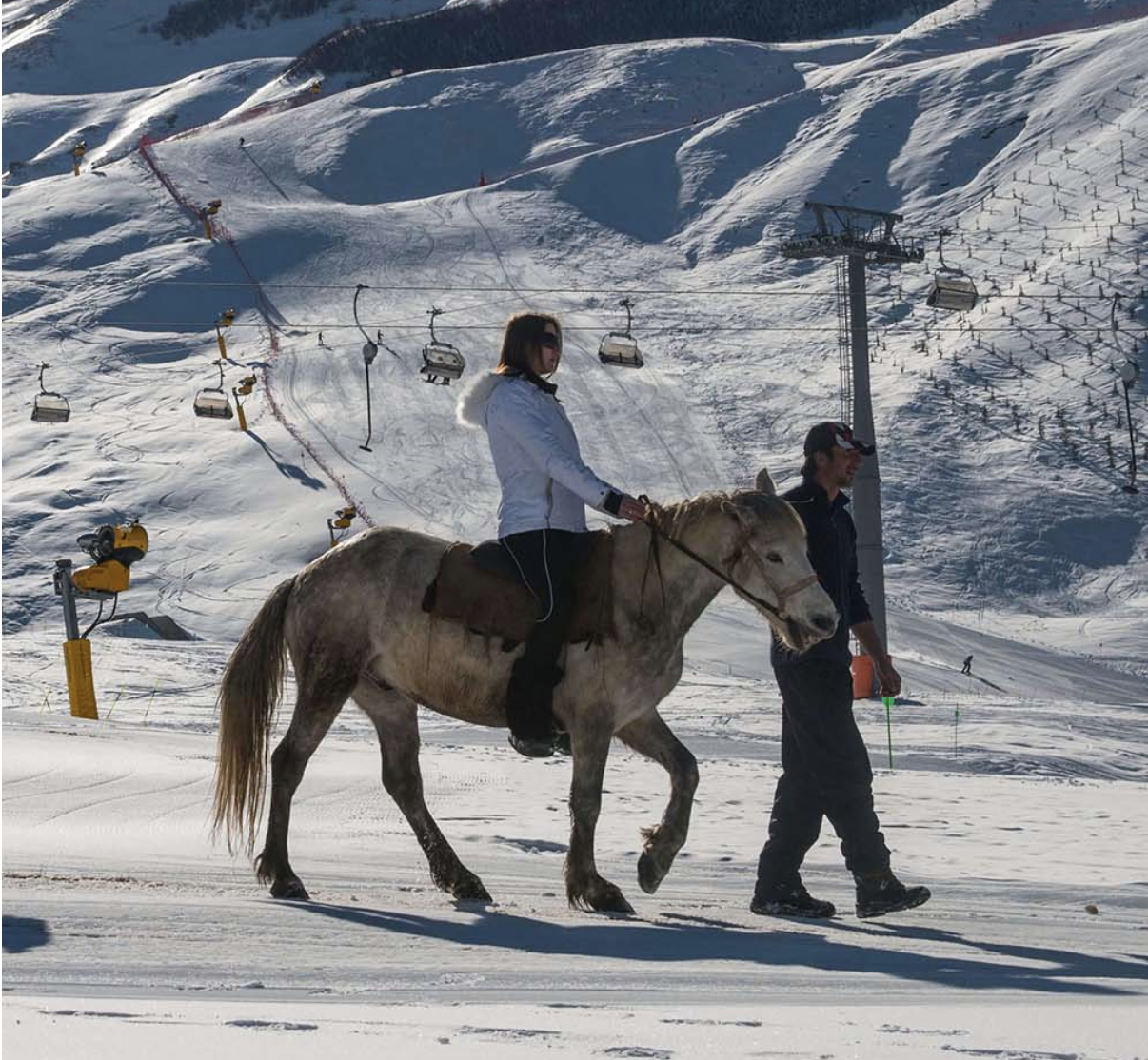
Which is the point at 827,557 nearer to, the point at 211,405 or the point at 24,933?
the point at 24,933

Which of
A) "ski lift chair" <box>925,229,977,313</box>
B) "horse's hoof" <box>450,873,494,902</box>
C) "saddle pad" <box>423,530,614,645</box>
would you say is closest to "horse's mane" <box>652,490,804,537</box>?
"saddle pad" <box>423,530,614,645</box>

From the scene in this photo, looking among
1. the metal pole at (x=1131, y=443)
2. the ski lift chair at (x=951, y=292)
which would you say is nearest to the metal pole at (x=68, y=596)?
the ski lift chair at (x=951, y=292)

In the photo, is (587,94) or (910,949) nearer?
(910,949)

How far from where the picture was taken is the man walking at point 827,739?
755 centimetres

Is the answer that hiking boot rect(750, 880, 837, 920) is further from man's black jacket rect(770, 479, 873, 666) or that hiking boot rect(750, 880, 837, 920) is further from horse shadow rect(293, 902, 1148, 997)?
man's black jacket rect(770, 479, 873, 666)

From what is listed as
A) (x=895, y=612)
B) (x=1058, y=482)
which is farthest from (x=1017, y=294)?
(x=895, y=612)

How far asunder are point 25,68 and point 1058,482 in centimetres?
13063

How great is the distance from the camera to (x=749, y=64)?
377ft

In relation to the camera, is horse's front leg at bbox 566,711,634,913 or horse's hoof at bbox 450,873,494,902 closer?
horse's front leg at bbox 566,711,634,913

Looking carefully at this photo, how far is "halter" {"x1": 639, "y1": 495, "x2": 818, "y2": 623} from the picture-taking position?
23.1 ft

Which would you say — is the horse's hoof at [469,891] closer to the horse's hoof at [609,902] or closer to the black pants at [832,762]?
the horse's hoof at [609,902]

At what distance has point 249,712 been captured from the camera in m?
8.00

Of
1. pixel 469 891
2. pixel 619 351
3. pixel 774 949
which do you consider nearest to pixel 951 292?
pixel 619 351

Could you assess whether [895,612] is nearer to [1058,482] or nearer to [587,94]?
[1058,482]
